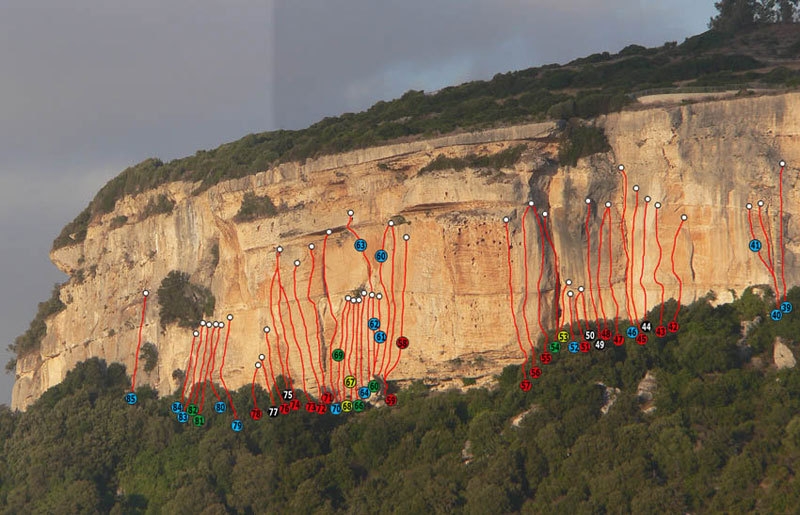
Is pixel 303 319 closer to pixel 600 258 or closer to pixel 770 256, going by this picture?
pixel 600 258

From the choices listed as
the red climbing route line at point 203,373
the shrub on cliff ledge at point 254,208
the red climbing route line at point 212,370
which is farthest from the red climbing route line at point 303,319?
the red climbing route line at point 203,373

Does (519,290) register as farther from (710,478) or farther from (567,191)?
(710,478)

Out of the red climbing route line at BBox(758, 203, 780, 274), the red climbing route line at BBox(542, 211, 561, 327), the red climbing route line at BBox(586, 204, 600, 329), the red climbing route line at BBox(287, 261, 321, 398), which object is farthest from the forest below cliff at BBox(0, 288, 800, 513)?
the red climbing route line at BBox(542, 211, 561, 327)

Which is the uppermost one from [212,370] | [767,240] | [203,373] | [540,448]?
[767,240]

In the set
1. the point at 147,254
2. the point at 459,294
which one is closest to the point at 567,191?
the point at 459,294

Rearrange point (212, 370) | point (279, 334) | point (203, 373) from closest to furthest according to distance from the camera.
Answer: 1. point (279, 334)
2. point (212, 370)
3. point (203, 373)

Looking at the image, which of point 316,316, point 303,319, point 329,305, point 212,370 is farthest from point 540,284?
point 212,370

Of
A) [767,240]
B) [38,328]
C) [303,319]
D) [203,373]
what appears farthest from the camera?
[38,328]
